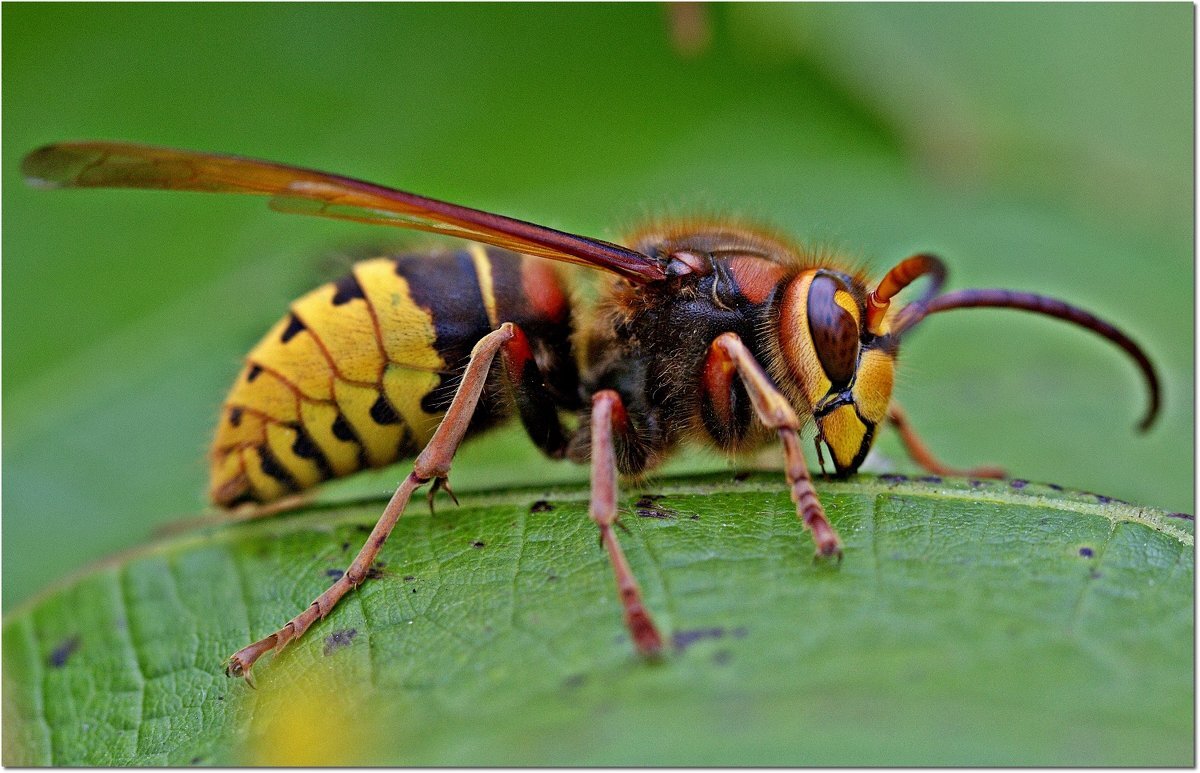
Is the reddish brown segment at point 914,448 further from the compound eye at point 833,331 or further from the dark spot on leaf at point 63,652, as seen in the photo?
the dark spot on leaf at point 63,652

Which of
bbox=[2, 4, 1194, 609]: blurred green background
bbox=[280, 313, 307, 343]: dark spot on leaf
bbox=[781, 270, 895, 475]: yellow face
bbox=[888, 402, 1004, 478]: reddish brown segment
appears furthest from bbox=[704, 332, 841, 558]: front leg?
bbox=[2, 4, 1194, 609]: blurred green background

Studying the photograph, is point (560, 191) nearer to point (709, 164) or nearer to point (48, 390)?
point (709, 164)

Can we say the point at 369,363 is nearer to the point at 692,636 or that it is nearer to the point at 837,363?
the point at 837,363

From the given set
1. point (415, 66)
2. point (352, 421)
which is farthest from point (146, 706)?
point (415, 66)

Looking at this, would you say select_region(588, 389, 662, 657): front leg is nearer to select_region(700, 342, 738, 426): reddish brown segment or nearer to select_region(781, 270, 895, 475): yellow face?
select_region(700, 342, 738, 426): reddish brown segment

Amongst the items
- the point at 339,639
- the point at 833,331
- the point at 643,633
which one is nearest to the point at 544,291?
the point at 833,331

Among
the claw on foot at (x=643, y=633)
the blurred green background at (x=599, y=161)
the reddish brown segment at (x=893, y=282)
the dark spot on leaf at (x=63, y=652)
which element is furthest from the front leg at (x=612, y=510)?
the blurred green background at (x=599, y=161)
